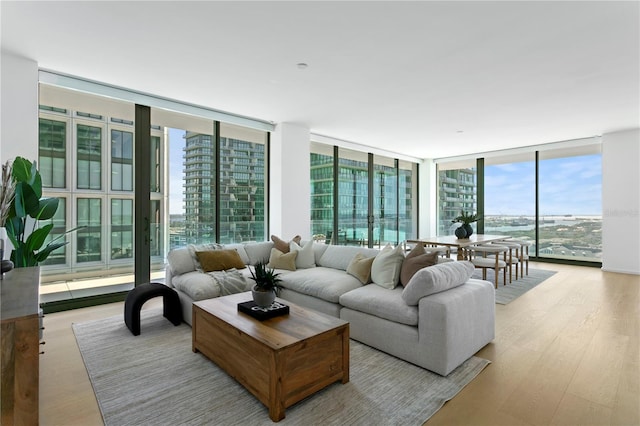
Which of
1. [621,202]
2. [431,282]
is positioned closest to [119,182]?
[431,282]

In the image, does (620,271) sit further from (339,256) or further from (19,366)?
Result: (19,366)

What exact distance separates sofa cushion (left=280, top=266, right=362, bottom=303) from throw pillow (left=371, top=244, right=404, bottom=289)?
247mm

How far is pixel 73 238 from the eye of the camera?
4.04 metres

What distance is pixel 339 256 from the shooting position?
4098 mm

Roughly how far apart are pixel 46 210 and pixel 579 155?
362 inches

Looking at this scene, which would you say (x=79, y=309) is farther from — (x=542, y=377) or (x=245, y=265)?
(x=542, y=377)

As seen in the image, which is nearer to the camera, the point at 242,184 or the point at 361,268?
the point at 361,268

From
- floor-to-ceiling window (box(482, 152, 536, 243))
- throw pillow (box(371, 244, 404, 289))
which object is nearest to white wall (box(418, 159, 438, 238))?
floor-to-ceiling window (box(482, 152, 536, 243))

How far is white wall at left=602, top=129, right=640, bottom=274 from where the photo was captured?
5812 mm

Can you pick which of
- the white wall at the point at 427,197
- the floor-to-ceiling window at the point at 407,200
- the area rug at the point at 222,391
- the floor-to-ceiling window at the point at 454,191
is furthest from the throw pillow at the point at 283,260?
the white wall at the point at 427,197

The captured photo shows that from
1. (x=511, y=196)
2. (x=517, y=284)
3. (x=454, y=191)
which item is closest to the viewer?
(x=517, y=284)

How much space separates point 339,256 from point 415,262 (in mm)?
1299

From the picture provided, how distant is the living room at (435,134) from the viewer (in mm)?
2807

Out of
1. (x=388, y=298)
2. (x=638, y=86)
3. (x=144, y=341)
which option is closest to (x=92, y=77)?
(x=144, y=341)
